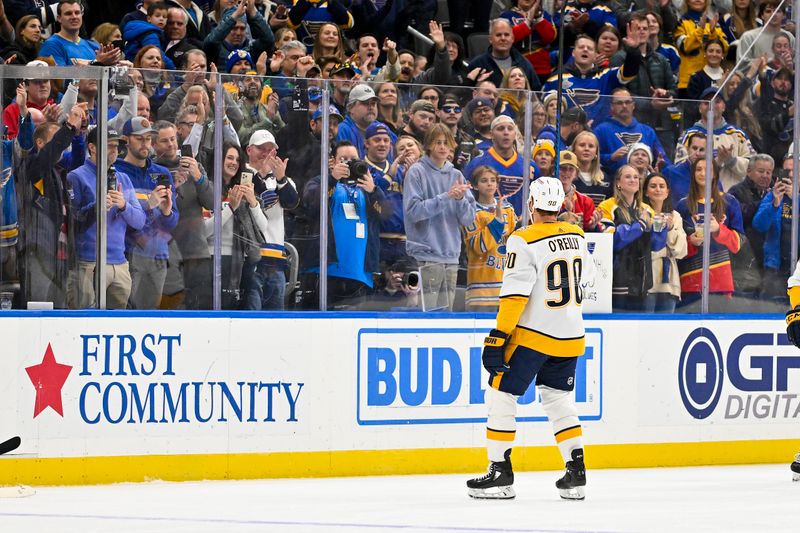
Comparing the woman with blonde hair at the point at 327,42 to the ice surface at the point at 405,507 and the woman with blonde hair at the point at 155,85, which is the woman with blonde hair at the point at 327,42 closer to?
the woman with blonde hair at the point at 155,85

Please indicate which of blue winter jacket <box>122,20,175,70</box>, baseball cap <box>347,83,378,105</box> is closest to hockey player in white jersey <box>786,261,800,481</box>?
baseball cap <box>347,83,378,105</box>

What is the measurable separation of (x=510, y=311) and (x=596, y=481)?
5.42 ft

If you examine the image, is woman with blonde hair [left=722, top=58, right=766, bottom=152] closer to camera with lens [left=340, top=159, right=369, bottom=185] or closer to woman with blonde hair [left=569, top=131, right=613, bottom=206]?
woman with blonde hair [left=569, top=131, right=613, bottom=206]

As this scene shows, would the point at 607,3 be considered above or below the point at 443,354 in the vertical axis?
above

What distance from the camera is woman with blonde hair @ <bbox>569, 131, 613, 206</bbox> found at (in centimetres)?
880

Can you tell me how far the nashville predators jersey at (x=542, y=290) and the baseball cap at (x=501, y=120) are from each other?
162 centimetres

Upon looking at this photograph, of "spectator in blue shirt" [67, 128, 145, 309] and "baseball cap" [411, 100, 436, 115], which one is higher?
"baseball cap" [411, 100, 436, 115]

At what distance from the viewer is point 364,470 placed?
8.19 metres

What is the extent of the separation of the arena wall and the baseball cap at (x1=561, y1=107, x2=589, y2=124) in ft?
4.16

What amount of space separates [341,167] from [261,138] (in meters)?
0.53

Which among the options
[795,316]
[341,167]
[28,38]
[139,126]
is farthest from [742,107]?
[28,38]

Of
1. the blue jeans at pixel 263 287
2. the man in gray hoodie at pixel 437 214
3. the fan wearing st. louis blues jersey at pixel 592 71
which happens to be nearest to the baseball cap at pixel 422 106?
the man in gray hoodie at pixel 437 214

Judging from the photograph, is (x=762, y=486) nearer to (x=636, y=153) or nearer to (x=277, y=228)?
(x=636, y=153)

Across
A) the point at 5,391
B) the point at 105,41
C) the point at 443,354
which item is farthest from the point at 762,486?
the point at 105,41
